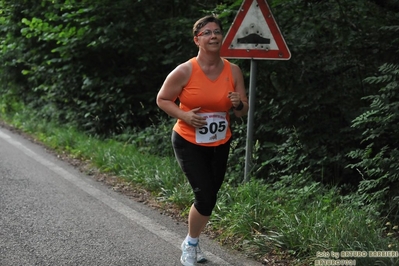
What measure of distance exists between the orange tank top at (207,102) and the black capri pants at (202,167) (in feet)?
0.20

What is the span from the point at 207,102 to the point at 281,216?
4.86 feet

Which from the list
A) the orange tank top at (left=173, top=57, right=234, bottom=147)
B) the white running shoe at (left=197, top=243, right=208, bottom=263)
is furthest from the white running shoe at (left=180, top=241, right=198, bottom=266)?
the orange tank top at (left=173, top=57, right=234, bottom=147)

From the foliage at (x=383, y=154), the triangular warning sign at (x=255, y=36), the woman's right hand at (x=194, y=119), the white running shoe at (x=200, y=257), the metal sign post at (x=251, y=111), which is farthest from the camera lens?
the metal sign post at (x=251, y=111)

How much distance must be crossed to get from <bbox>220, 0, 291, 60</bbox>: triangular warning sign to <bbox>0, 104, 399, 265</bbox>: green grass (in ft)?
4.40

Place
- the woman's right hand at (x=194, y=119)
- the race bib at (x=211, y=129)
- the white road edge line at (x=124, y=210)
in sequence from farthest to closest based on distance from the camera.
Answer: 1. the white road edge line at (x=124, y=210)
2. the race bib at (x=211, y=129)
3. the woman's right hand at (x=194, y=119)

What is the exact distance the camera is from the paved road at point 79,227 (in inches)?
213

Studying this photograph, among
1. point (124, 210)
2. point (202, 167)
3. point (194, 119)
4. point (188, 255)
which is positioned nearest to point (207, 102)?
point (194, 119)

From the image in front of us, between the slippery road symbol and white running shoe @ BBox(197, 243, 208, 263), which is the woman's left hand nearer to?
white running shoe @ BBox(197, 243, 208, 263)

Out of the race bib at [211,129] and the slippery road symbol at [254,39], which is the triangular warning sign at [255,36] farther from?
the race bib at [211,129]

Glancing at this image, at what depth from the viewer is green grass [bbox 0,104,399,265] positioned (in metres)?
5.19

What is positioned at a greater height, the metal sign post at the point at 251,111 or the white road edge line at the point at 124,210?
the metal sign post at the point at 251,111

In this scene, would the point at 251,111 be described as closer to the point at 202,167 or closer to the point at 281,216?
the point at 281,216

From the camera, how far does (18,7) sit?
535 inches

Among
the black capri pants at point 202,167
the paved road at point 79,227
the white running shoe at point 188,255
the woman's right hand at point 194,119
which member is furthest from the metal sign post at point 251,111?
the woman's right hand at point 194,119
